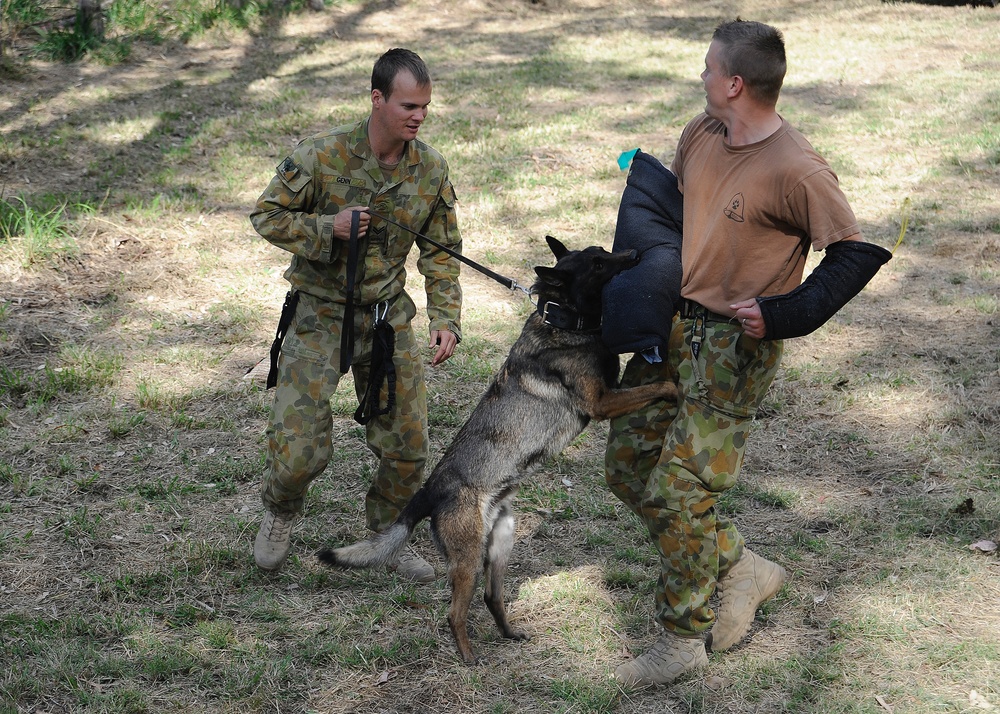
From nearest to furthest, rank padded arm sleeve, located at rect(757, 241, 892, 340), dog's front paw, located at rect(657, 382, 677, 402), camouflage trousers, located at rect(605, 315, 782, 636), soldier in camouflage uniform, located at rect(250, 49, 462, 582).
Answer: padded arm sleeve, located at rect(757, 241, 892, 340), camouflage trousers, located at rect(605, 315, 782, 636), dog's front paw, located at rect(657, 382, 677, 402), soldier in camouflage uniform, located at rect(250, 49, 462, 582)

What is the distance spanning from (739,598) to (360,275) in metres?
2.38

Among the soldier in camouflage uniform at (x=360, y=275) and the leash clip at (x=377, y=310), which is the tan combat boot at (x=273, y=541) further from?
the leash clip at (x=377, y=310)

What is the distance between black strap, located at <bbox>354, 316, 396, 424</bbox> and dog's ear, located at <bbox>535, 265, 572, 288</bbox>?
841mm

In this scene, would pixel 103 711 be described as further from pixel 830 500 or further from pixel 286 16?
pixel 286 16

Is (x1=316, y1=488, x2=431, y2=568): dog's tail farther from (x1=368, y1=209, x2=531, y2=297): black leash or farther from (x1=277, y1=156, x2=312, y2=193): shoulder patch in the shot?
(x1=277, y1=156, x2=312, y2=193): shoulder patch

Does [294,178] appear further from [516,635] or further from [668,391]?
[516,635]

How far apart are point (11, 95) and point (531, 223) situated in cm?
801

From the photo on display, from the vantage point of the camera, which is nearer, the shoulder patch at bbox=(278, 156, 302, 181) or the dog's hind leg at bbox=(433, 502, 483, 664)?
the dog's hind leg at bbox=(433, 502, 483, 664)

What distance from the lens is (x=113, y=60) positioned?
13570mm

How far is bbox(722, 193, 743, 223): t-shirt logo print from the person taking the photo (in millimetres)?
3369

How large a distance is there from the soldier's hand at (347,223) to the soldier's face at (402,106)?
423 millimetres

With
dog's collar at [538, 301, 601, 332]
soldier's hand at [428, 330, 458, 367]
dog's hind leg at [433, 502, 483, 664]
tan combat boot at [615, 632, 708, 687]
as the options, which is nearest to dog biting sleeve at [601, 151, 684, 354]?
dog's collar at [538, 301, 601, 332]

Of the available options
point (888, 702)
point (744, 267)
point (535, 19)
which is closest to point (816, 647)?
point (888, 702)

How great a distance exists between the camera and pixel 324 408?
168 inches
